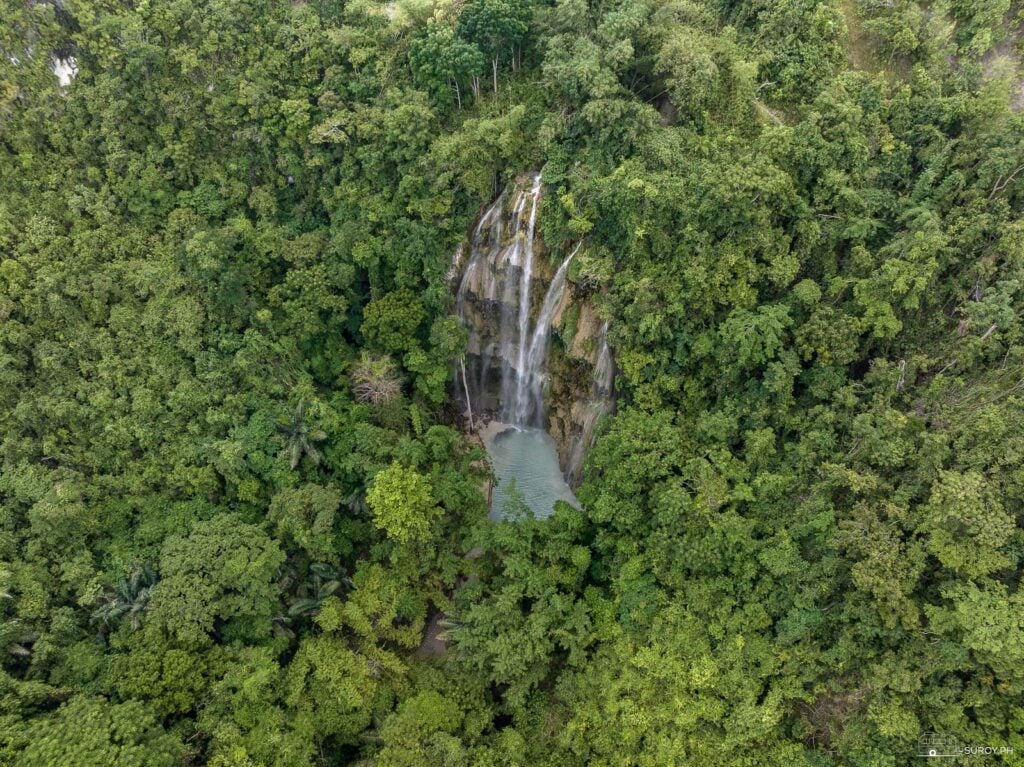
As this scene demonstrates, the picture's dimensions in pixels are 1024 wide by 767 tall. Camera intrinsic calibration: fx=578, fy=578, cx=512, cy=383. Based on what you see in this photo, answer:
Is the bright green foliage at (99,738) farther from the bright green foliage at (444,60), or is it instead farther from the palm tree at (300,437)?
the bright green foliage at (444,60)

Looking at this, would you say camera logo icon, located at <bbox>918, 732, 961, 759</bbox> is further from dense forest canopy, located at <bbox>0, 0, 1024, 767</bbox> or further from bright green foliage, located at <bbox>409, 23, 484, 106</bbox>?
bright green foliage, located at <bbox>409, 23, 484, 106</bbox>

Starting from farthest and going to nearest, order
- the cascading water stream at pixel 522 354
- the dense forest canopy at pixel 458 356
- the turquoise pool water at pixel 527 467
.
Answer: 1. the turquoise pool water at pixel 527 467
2. the cascading water stream at pixel 522 354
3. the dense forest canopy at pixel 458 356

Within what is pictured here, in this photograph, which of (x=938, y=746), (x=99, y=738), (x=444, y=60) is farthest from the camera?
(x=444, y=60)

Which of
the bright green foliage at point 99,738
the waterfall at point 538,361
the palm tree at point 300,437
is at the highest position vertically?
the waterfall at point 538,361

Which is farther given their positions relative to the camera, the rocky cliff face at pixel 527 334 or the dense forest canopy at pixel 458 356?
the rocky cliff face at pixel 527 334

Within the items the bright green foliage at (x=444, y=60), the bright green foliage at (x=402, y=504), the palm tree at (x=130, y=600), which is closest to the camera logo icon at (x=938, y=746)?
the bright green foliage at (x=402, y=504)

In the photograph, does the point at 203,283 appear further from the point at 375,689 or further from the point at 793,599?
the point at 793,599

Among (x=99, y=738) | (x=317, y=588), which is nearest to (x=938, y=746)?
(x=317, y=588)

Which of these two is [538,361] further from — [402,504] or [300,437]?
[300,437]
